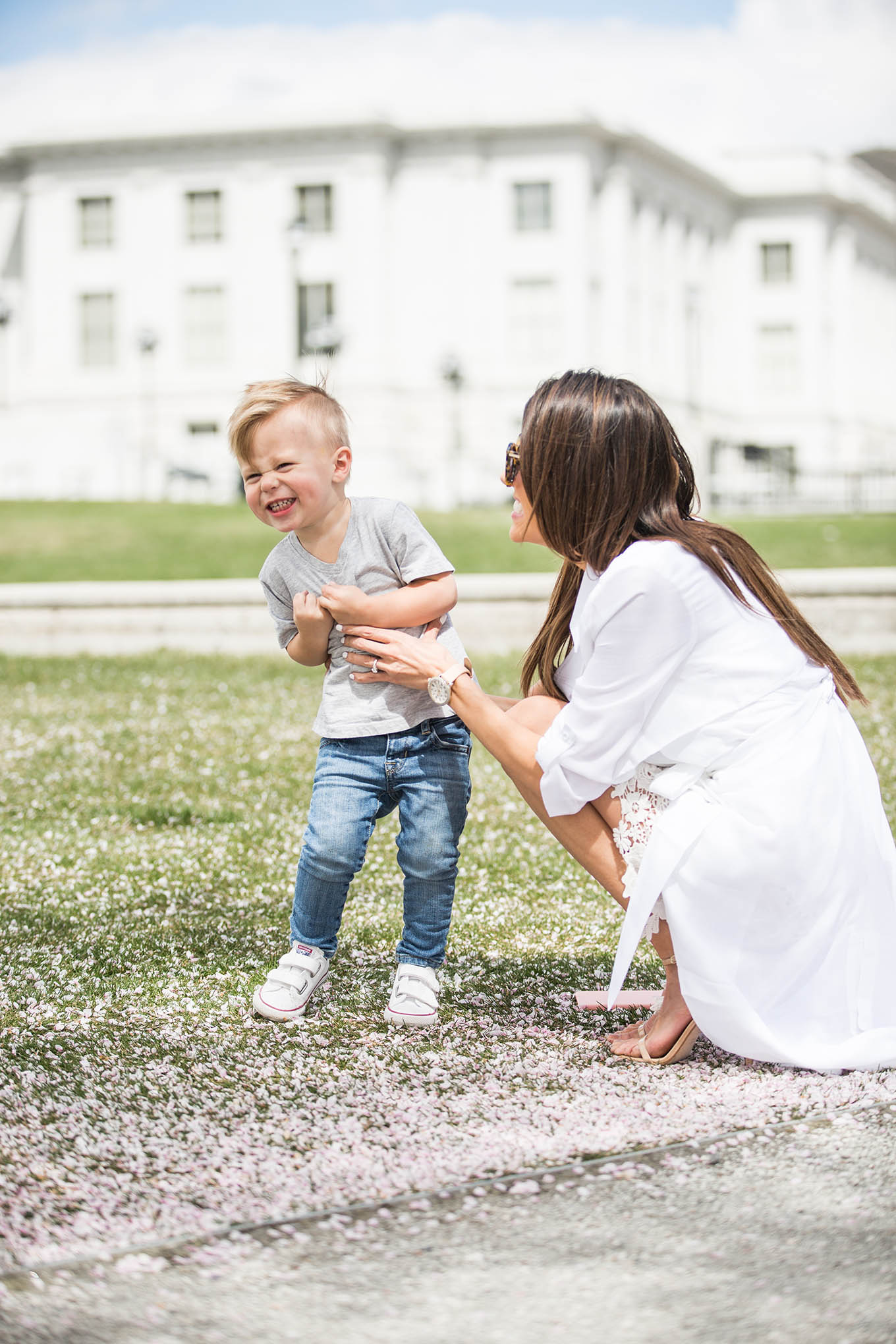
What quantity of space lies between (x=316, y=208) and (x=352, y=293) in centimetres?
288

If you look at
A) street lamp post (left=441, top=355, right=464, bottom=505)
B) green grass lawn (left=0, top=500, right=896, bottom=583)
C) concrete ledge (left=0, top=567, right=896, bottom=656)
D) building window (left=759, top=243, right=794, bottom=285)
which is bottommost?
concrete ledge (left=0, top=567, right=896, bottom=656)

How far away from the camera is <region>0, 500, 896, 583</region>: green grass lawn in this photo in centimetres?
1477

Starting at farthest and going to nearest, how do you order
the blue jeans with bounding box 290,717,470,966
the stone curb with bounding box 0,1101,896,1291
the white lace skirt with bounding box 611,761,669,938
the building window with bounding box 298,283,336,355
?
the building window with bounding box 298,283,336,355 < the blue jeans with bounding box 290,717,470,966 < the white lace skirt with bounding box 611,761,669,938 < the stone curb with bounding box 0,1101,896,1291

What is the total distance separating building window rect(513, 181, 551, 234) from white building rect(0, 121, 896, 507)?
58 mm

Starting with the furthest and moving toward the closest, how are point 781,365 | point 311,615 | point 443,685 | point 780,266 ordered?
point 780,266, point 781,365, point 311,615, point 443,685

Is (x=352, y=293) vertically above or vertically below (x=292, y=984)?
above

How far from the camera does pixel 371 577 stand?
322 cm

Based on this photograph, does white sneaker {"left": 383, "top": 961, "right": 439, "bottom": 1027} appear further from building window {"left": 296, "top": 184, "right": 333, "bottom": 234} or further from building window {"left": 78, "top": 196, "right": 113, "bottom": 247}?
building window {"left": 78, "top": 196, "right": 113, "bottom": 247}

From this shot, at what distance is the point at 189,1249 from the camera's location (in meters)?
2.17

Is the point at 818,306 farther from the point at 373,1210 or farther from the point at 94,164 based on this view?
the point at 373,1210

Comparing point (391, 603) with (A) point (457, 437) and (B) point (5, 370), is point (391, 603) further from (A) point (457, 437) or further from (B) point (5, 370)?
(B) point (5, 370)

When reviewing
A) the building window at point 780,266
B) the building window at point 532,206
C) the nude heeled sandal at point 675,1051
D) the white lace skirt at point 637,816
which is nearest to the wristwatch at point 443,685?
the white lace skirt at point 637,816

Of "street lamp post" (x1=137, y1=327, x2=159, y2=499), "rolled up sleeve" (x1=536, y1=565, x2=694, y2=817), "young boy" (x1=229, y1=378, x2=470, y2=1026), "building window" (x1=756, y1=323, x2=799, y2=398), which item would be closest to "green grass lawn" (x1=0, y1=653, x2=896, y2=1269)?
"young boy" (x1=229, y1=378, x2=470, y2=1026)

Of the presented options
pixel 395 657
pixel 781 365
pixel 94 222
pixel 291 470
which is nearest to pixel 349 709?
pixel 395 657
